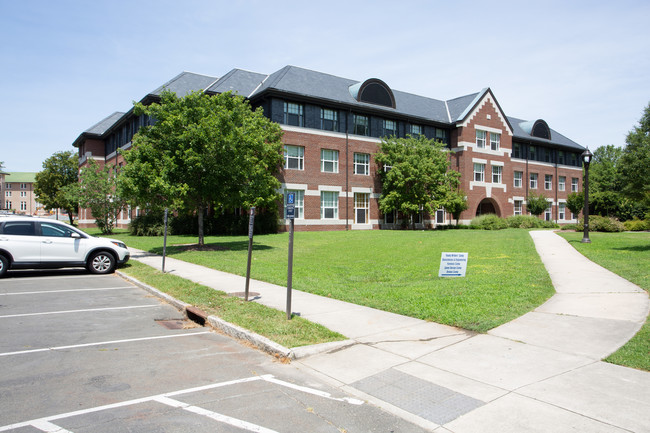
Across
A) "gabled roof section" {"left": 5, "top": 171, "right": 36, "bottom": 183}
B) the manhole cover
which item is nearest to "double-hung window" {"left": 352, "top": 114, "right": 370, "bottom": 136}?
the manhole cover

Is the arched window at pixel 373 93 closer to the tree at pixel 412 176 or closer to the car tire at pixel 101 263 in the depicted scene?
the tree at pixel 412 176

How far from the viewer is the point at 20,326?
25.2 feet

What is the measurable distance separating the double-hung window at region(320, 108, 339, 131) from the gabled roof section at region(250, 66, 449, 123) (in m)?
1.06

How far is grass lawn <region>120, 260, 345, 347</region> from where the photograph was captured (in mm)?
6500

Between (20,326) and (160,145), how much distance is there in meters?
13.5

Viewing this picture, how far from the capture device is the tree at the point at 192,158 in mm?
18875

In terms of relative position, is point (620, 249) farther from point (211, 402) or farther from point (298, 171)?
point (298, 171)

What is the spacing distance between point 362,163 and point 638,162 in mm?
23346

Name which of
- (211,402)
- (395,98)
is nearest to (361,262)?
(211,402)

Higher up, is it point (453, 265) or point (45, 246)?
point (45, 246)

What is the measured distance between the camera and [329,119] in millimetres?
35438

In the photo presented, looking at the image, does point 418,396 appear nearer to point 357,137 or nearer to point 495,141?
point 357,137

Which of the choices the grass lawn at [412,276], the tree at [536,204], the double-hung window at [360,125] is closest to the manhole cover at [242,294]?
the grass lawn at [412,276]

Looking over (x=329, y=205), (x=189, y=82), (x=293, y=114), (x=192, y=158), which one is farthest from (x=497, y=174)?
(x=192, y=158)
